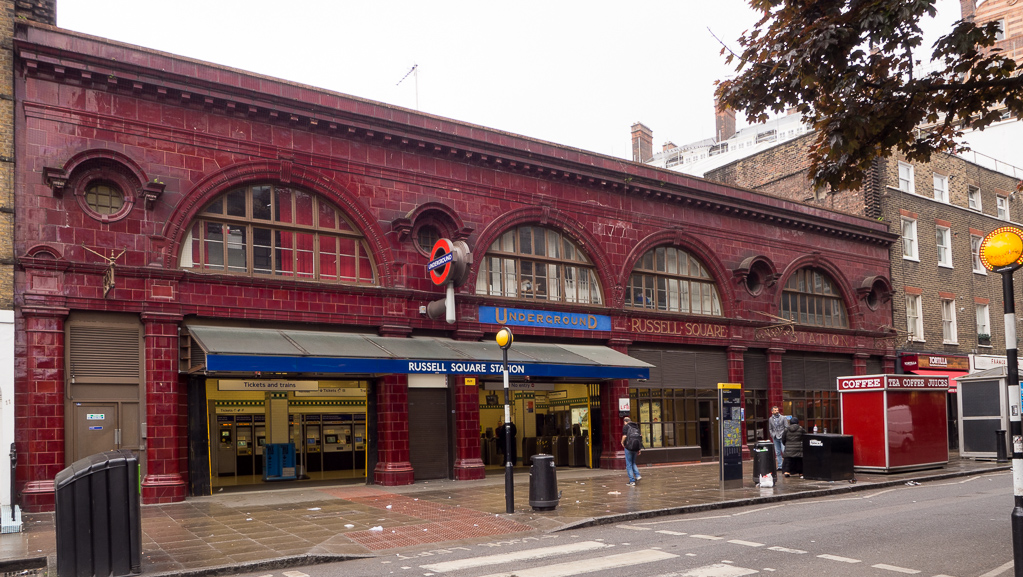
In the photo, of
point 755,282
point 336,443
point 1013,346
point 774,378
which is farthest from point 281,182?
point 774,378

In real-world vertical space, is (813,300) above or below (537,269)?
below

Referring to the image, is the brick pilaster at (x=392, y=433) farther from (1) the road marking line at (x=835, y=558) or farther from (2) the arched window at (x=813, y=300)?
(2) the arched window at (x=813, y=300)

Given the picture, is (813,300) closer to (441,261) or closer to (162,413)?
(441,261)

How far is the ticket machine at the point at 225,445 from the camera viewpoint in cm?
1998

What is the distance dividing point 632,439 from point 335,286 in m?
7.65

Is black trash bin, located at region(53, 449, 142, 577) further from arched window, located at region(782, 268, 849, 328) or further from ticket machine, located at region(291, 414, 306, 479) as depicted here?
arched window, located at region(782, 268, 849, 328)

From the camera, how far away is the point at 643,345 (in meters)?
25.1

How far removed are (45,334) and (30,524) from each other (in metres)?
3.64

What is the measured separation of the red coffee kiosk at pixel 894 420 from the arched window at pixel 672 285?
579 centimetres

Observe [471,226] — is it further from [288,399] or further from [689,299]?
[689,299]

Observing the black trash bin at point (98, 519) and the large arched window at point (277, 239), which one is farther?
the large arched window at point (277, 239)

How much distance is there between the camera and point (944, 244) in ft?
116

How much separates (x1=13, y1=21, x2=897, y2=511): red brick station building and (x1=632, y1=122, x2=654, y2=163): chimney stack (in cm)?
1409

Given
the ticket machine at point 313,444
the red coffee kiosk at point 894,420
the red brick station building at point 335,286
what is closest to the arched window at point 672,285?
the red brick station building at point 335,286
